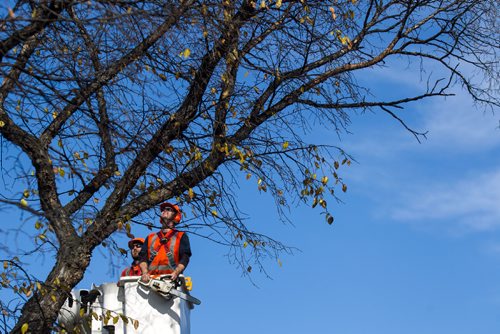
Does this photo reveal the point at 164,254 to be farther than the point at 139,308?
Yes

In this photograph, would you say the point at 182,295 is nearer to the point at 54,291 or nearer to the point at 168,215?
the point at 168,215

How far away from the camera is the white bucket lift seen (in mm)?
10656

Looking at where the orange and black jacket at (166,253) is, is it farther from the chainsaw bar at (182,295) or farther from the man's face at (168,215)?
the chainsaw bar at (182,295)


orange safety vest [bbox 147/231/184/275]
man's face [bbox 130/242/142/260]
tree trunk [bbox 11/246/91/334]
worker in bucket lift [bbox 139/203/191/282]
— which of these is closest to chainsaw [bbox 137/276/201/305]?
worker in bucket lift [bbox 139/203/191/282]

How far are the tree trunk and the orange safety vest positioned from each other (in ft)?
4.22

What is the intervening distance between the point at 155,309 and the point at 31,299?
123 cm

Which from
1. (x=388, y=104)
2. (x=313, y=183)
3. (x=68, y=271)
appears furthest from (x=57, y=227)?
Answer: (x=388, y=104)

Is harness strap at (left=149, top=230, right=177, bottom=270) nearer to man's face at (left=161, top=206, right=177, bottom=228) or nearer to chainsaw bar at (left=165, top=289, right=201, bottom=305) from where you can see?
man's face at (left=161, top=206, right=177, bottom=228)

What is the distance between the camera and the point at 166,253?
11.8 m

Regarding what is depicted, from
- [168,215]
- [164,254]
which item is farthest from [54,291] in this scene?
[164,254]

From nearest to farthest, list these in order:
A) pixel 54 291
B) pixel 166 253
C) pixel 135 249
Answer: pixel 54 291
pixel 166 253
pixel 135 249

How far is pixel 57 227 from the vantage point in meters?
9.98

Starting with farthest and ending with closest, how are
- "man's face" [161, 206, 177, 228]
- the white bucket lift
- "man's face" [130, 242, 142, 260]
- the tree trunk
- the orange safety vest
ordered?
1. "man's face" [130, 242, 142, 260]
2. the orange safety vest
3. "man's face" [161, 206, 177, 228]
4. the white bucket lift
5. the tree trunk

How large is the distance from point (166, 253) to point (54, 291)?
1794 millimetres
